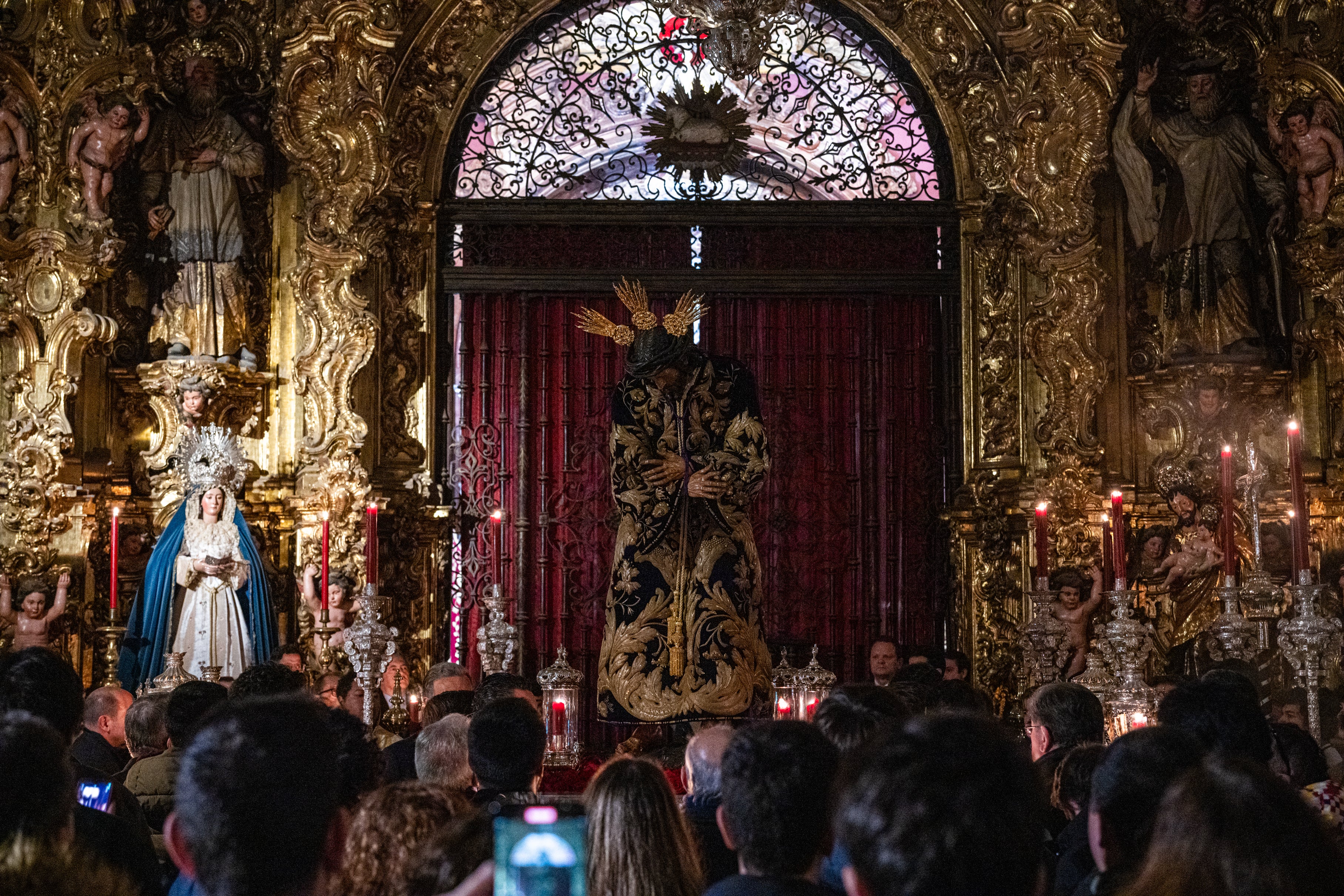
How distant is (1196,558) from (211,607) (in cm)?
609

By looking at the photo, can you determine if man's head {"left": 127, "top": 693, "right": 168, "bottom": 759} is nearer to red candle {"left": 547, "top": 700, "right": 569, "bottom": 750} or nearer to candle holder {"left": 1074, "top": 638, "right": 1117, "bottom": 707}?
red candle {"left": 547, "top": 700, "right": 569, "bottom": 750}

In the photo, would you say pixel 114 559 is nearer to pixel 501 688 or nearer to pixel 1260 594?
pixel 501 688

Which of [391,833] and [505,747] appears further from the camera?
[505,747]

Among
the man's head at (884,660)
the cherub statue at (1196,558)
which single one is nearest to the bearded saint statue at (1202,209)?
the cherub statue at (1196,558)

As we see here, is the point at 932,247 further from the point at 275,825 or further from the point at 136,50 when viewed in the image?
the point at 275,825

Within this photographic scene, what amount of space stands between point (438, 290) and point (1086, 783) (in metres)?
7.58

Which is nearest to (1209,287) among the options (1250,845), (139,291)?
(139,291)

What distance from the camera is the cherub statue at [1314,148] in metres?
10.0

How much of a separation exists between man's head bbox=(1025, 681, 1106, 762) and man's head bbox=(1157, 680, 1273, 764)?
29.8 inches

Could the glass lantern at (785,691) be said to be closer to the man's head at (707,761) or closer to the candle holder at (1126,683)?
the candle holder at (1126,683)

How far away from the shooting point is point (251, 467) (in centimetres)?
1018

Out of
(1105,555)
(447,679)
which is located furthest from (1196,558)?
(447,679)

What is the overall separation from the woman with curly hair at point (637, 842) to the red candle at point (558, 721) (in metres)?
5.27

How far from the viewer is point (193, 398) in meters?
9.91
